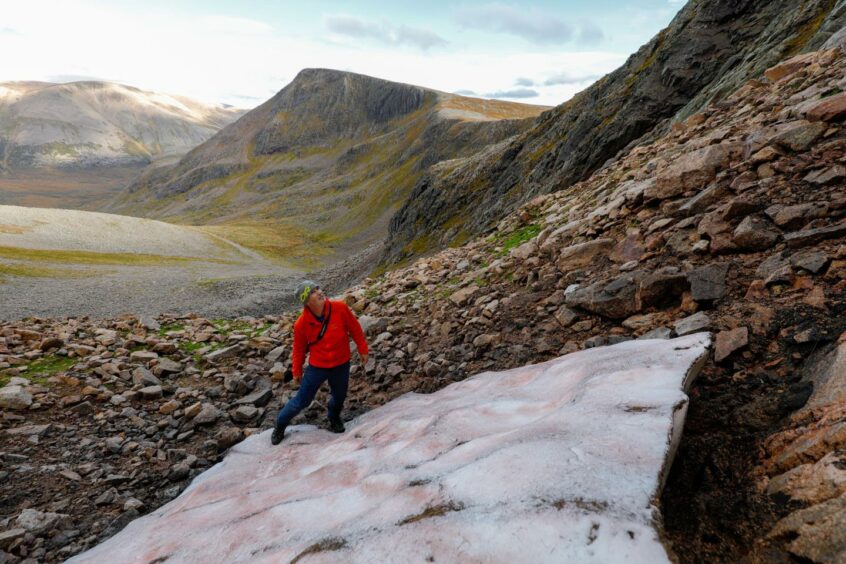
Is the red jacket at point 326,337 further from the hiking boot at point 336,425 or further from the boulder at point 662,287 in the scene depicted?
the boulder at point 662,287

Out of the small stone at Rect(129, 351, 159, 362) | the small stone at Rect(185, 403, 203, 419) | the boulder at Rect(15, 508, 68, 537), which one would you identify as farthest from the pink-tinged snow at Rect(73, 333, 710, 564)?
the small stone at Rect(129, 351, 159, 362)

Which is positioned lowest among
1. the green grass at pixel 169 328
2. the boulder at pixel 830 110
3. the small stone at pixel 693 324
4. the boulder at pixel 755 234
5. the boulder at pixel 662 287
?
the green grass at pixel 169 328

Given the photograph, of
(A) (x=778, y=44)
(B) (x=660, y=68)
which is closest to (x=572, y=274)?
(A) (x=778, y=44)

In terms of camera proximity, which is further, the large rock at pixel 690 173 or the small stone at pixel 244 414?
the large rock at pixel 690 173

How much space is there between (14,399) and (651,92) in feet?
105

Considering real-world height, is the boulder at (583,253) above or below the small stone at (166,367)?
above

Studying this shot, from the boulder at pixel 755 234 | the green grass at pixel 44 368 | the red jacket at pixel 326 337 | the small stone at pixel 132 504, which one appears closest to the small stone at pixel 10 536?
the small stone at pixel 132 504

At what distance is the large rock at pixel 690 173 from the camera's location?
9664 millimetres

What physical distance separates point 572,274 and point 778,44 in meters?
17.6

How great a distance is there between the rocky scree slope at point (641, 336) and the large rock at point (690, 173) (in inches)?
1.9

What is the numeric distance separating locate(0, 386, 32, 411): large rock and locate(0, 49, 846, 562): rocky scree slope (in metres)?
0.03

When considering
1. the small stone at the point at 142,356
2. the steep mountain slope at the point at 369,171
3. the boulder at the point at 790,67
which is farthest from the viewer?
the steep mountain slope at the point at 369,171

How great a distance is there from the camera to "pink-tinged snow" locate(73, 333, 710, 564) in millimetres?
3068

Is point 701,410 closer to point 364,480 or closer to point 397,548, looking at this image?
point 397,548
